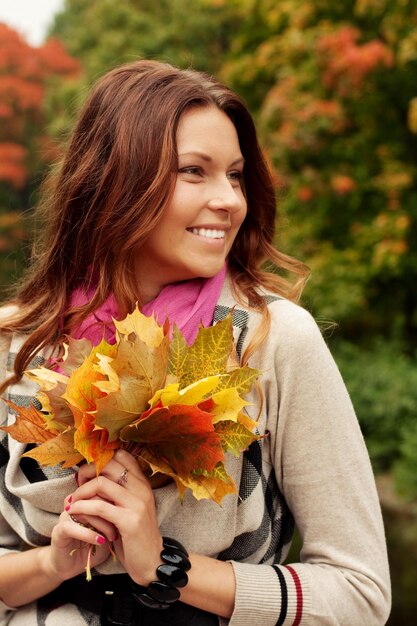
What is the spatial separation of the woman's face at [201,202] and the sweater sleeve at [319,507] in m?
0.28

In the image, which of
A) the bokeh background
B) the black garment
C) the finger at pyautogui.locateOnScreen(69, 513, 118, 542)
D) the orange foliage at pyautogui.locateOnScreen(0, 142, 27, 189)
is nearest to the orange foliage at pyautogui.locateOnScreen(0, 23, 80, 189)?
the orange foliage at pyautogui.locateOnScreen(0, 142, 27, 189)

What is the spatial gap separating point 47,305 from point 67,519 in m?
0.64

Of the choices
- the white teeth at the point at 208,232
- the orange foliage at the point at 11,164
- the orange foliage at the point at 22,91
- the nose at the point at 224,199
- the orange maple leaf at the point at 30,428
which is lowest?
the orange foliage at the point at 11,164

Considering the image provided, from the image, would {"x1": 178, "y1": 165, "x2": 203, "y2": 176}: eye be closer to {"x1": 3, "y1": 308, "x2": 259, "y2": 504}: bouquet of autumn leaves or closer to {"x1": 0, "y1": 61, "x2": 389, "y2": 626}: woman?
{"x1": 0, "y1": 61, "x2": 389, "y2": 626}: woman

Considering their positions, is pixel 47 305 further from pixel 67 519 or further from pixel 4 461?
pixel 67 519

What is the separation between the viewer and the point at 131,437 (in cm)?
154

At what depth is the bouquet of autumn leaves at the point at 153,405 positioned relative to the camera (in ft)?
4.84

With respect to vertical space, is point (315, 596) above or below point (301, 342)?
below

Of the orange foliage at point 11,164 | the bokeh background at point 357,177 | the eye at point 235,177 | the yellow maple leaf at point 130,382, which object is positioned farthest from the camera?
the orange foliage at point 11,164

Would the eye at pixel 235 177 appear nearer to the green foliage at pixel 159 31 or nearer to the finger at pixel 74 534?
the finger at pixel 74 534

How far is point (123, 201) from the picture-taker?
1.96 metres

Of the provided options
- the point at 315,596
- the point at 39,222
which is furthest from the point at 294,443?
the point at 39,222

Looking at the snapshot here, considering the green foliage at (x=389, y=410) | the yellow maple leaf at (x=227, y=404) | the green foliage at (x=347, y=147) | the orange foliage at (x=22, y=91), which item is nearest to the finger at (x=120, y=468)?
the yellow maple leaf at (x=227, y=404)

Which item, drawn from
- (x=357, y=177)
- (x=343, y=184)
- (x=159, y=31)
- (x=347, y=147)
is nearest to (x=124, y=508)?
(x=343, y=184)
